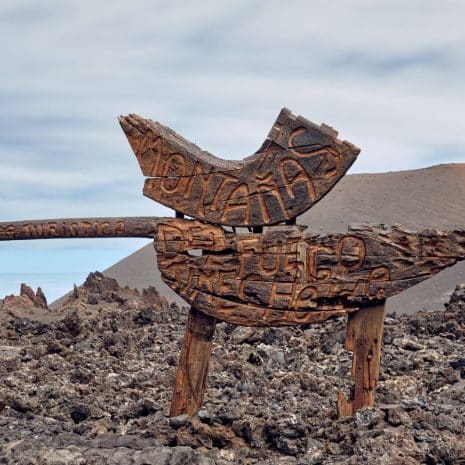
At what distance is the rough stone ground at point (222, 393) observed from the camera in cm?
781

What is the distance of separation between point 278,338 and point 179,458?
6.98 metres

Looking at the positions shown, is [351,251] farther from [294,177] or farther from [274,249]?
[294,177]

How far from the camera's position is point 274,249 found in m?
8.70

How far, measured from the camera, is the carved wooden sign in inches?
337

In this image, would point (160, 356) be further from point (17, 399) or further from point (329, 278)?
point (329, 278)

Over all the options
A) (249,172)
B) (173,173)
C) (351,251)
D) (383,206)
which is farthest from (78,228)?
(383,206)

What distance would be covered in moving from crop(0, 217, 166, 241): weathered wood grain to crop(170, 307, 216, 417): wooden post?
1.09 m

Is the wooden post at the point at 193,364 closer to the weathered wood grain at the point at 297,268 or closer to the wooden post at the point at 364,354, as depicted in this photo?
the weathered wood grain at the point at 297,268

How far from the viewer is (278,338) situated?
14.3 metres

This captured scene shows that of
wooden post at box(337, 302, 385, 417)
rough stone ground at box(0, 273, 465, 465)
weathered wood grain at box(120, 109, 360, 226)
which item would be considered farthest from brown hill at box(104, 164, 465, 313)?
wooden post at box(337, 302, 385, 417)

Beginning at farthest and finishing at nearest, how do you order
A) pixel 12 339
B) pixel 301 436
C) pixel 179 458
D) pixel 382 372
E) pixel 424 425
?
pixel 12 339 < pixel 382 372 < pixel 301 436 < pixel 424 425 < pixel 179 458

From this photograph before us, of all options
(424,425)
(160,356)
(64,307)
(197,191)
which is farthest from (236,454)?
(64,307)

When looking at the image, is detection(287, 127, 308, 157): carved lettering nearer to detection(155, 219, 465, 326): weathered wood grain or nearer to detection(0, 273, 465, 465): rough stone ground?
detection(155, 219, 465, 326): weathered wood grain

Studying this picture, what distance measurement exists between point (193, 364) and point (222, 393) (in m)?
2.01
